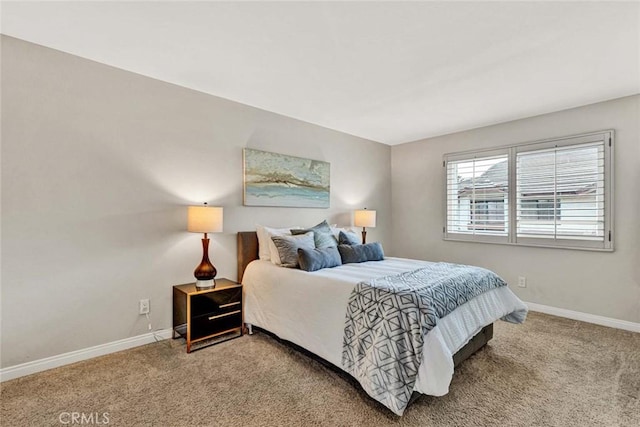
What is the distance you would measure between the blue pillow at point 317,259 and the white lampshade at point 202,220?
2.71 feet

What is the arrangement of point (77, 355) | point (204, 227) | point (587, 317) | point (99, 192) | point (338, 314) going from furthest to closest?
1. point (587, 317)
2. point (204, 227)
3. point (99, 192)
4. point (77, 355)
5. point (338, 314)

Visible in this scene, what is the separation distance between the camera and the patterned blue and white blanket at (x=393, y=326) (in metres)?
1.76

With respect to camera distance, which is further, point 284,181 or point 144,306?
point 284,181

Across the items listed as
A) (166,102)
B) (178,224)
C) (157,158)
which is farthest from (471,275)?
(166,102)

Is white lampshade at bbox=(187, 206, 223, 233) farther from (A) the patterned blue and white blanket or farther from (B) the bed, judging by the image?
(A) the patterned blue and white blanket

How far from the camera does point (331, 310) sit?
2277mm

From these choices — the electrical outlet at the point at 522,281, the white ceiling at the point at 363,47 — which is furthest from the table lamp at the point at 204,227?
the electrical outlet at the point at 522,281

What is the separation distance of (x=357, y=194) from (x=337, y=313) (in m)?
2.73

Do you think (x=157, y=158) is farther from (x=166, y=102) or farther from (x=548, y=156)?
(x=548, y=156)

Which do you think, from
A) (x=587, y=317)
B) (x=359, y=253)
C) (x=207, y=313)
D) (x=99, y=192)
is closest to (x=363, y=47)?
(x=359, y=253)

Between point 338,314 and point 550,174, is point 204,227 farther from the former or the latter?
point 550,174

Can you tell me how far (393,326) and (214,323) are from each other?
1723 millimetres

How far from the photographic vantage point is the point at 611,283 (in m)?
3.23

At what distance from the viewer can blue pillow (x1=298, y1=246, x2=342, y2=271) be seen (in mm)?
2775
